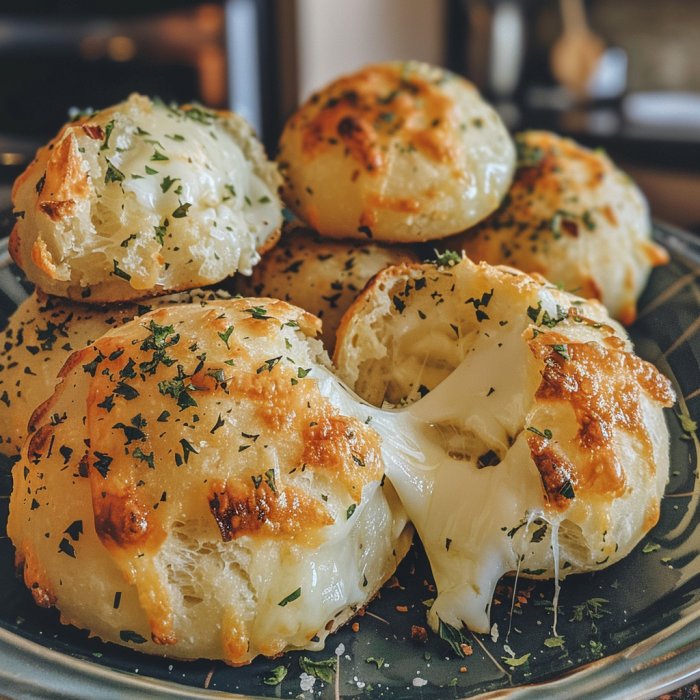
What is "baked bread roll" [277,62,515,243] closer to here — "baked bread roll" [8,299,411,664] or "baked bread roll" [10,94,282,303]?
"baked bread roll" [10,94,282,303]

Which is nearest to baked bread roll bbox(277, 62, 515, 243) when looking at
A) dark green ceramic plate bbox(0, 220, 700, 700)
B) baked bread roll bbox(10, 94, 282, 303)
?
baked bread roll bbox(10, 94, 282, 303)

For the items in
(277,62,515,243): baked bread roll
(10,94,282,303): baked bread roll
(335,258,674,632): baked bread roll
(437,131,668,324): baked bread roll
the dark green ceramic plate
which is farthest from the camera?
(437,131,668,324): baked bread roll

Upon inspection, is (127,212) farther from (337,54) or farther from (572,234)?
(337,54)

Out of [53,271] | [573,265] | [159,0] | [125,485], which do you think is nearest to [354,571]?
[125,485]

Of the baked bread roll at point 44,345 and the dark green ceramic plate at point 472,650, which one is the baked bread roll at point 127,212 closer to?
the baked bread roll at point 44,345

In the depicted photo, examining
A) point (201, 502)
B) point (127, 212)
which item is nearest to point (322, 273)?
point (127, 212)

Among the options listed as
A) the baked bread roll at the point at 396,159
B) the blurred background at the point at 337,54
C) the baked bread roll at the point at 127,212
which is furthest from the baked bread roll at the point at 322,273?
the blurred background at the point at 337,54
